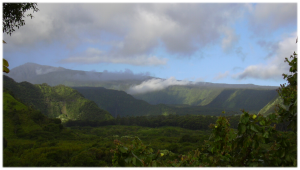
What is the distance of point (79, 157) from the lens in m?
33.6

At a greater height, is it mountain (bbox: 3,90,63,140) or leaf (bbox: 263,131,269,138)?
leaf (bbox: 263,131,269,138)

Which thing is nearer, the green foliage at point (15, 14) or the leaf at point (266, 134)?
the leaf at point (266, 134)

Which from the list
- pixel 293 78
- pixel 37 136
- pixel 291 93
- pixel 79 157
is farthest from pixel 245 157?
pixel 37 136

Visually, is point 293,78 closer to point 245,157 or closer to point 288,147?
point 288,147

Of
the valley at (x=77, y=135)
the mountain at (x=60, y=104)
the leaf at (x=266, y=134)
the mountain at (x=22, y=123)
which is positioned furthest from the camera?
the mountain at (x=60, y=104)

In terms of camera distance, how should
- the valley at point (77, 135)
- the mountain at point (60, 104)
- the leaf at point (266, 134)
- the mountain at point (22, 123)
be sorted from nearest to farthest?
the leaf at point (266, 134), the valley at point (77, 135), the mountain at point (22, 123), the mountain at point (60, 104)

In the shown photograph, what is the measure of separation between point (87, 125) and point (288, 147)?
10848 centimetres

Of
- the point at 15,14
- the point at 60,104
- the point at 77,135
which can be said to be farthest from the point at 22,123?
the point at 60,104

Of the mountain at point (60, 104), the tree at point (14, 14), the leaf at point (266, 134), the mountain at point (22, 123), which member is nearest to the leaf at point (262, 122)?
the leaf at point (266, 134)

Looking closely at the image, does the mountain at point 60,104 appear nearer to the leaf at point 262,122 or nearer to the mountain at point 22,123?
the mountain at point 22,123

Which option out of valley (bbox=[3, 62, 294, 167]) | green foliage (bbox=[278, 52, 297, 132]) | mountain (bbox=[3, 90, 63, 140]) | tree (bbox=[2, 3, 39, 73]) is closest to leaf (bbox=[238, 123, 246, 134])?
valley (bbox=[3, 62, 294, 167])

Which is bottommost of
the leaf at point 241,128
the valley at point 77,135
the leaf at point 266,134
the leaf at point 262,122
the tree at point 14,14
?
the valley at point 77,135

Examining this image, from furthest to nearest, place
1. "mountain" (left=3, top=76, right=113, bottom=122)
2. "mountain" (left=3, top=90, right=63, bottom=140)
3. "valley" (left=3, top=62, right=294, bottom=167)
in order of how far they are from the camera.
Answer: "mountain" (left=3, top=76, right=113, bottom=122), "mountain" (left=3, top=90, right=63, bottom=140), "valley" (left=3, top=62, right=294, bottom=167)

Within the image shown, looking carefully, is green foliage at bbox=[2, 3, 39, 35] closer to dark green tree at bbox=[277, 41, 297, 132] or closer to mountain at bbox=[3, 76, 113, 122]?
dark green tree at bbox=[277, 41, 297, 132]
